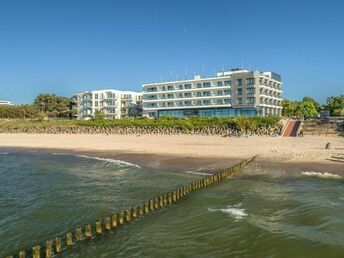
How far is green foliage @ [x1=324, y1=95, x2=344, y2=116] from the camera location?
428 ft

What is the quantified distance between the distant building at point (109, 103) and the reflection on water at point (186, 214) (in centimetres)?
12044

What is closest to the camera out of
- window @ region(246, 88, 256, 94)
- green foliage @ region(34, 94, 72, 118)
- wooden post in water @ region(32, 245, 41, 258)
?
wooden post in water @ region(32, 245, 41, 258)

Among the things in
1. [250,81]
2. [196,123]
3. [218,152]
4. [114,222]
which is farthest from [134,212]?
[250,81]

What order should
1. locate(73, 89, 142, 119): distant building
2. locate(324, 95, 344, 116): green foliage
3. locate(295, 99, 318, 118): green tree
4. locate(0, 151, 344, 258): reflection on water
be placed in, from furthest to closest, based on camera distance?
locate(73, 89, 142, 119): distant building < locate(295, 99, 318, 118): green tree < locate(324, 95, 344, 116): green foliage < locate(0, 151, 344, 258): reflection on water

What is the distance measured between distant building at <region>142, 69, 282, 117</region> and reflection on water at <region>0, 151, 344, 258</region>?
3151 inches

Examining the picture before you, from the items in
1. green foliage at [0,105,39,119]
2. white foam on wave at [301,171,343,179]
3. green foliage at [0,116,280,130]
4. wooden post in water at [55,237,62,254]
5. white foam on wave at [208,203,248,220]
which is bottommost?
wooden post in water at [55,237,62,254]

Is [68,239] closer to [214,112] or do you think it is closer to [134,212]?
[134,212]

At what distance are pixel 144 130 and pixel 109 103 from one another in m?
68.5

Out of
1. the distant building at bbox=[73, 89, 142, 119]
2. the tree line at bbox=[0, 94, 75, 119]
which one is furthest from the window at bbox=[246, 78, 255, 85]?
the tree line at bbox=[0, 94, 75, 119]

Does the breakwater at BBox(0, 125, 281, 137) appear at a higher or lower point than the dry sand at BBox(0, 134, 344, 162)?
higher

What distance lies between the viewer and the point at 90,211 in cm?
2603

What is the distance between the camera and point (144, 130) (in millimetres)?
95750

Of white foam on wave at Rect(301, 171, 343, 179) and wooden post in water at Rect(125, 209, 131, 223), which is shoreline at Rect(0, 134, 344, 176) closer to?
white foam on wave at Rect(301, 171, 343, 179)

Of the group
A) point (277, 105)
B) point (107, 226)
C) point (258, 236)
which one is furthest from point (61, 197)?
point (277, 105)
